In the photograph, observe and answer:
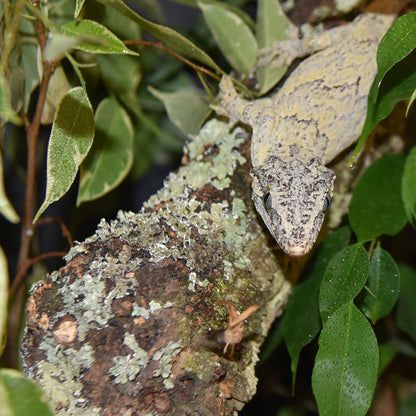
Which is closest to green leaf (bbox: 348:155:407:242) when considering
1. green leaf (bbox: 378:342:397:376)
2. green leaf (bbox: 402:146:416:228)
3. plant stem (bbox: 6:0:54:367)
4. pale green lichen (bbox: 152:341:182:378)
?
green leaf (bbox: 402:146:416:228)

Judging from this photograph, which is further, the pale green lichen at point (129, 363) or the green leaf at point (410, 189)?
the green leaf at point (410, 189)

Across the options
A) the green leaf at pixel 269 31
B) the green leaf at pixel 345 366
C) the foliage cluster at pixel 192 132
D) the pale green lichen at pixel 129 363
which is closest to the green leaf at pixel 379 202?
the foliage cluster at pixel 192 132

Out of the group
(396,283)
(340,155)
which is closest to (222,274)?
(396,283)

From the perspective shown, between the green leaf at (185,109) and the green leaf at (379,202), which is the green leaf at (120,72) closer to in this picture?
the green leaf at (185,109)

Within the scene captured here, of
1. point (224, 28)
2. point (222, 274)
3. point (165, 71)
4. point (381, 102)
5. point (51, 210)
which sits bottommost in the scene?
point (51, 210)

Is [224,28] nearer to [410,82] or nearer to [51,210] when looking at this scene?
[410,82]

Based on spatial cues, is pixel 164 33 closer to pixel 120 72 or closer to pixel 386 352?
pixel 120 72

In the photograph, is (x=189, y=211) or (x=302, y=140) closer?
(x=189, y=211)

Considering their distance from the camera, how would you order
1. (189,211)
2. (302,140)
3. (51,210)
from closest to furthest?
(189,211), (302,140), (51,210)
